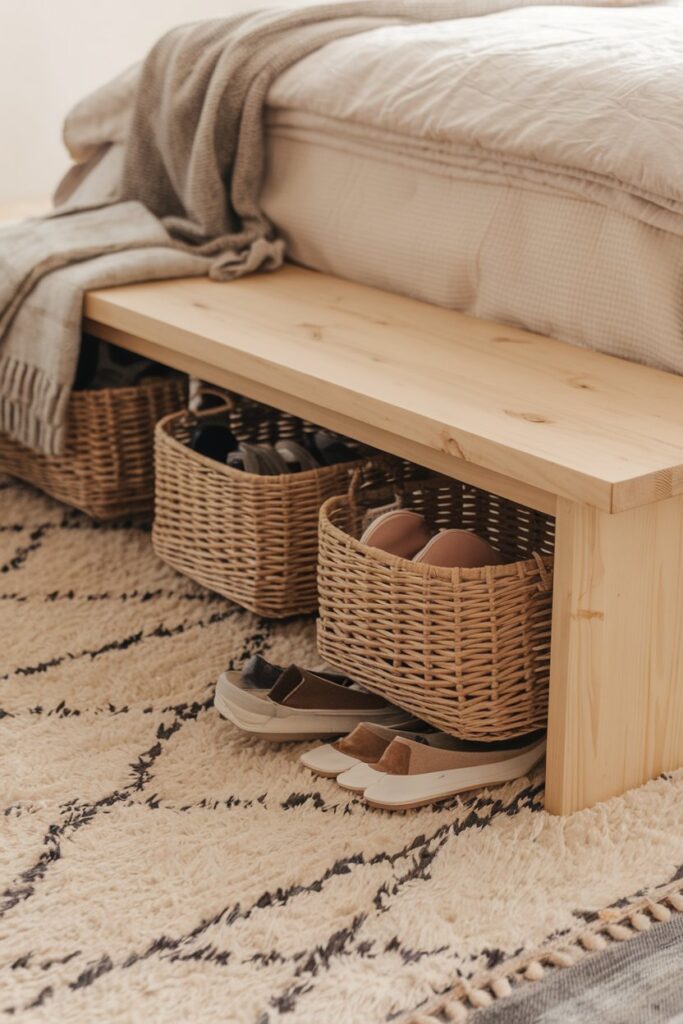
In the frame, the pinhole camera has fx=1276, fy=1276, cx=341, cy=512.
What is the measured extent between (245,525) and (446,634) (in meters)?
0.42

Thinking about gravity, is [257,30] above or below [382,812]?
above

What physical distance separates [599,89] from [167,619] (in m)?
0.91

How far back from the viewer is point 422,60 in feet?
6.10

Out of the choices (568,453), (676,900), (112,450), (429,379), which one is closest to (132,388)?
(112,450)

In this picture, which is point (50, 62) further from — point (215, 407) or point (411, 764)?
point (411, 764)

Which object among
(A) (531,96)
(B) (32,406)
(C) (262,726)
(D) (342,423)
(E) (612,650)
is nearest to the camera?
(E) (612,650)

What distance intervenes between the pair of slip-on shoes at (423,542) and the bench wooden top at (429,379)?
0.26ft

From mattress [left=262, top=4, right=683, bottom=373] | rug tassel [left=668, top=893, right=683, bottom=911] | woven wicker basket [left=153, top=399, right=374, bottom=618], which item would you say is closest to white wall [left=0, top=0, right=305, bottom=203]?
mattress [left=262, top=4, right=683, bottom=373]

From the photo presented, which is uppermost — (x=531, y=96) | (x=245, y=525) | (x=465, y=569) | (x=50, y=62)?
(x=531, y=96)

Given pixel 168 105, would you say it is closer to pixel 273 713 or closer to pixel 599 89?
pixel 599 89

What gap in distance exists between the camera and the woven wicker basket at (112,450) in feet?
6.59

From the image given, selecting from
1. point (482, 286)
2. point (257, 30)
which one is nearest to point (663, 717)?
point (482, 286)

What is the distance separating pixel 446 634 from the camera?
1.36 m

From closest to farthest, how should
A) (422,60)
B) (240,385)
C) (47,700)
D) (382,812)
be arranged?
1. (382,812)
2. (47,700)
3. (240,385)
4. (422,60)
